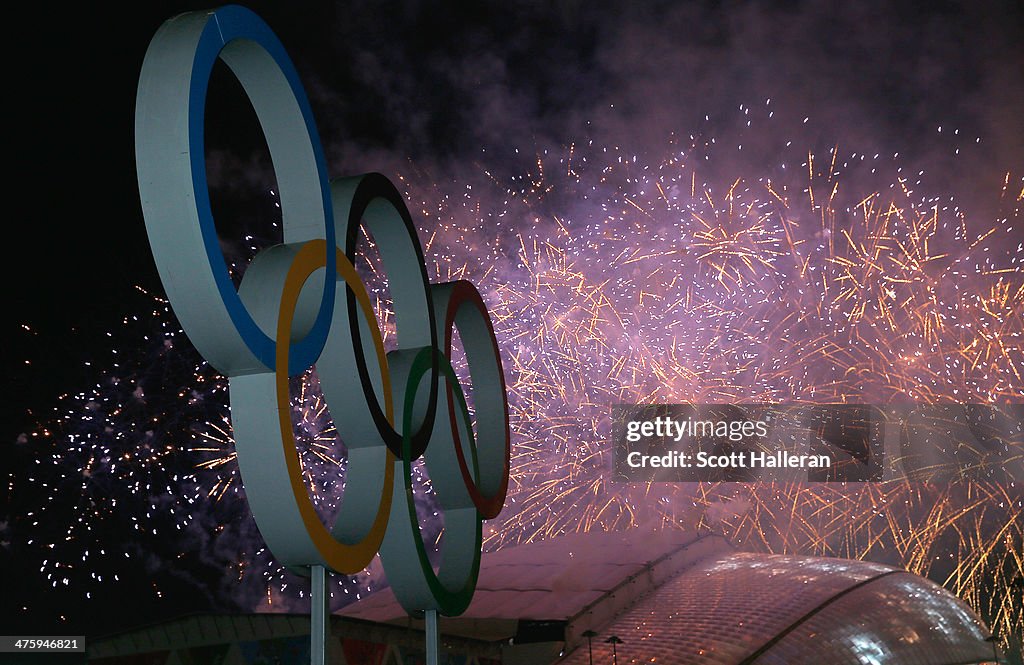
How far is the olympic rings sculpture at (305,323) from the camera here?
35.5 ft

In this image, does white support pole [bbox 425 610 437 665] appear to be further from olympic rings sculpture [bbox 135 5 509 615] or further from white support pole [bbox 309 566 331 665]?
white support pole [bbox 309 566 331 665]

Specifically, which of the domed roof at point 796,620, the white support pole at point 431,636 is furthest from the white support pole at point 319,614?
the domed roof at point 796,620

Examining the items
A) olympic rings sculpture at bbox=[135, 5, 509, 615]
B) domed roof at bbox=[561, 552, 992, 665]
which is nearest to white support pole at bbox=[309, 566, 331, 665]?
olympic rings sculpture at bbox=[135, 5, 509, 615]

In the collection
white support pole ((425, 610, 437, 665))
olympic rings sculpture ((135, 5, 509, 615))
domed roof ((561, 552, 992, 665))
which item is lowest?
domed roof ((561, 552, 992, 665))

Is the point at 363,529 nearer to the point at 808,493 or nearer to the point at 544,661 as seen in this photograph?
the point at 544,661

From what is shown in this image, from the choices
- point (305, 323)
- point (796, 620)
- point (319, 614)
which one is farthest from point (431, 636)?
point (796, 620)

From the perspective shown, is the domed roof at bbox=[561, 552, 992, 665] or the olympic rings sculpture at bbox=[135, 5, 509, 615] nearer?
the olympic rings sculpture at bbox=[135, 5, 509, 615]

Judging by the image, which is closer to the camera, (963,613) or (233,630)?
(233,630)

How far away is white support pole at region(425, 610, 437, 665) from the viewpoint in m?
16.5

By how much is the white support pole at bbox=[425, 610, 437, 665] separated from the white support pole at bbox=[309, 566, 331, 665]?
3.64 metres

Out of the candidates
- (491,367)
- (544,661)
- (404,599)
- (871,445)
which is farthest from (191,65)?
(871,445)

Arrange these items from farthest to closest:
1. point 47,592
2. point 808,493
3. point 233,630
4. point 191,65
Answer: point 808,493 → point 47,592 → point 233,630 → point 191,65

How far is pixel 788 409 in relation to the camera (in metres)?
44.2

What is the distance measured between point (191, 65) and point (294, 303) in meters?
2.82
